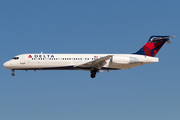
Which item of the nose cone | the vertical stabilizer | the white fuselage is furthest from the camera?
the vertical stabilizer

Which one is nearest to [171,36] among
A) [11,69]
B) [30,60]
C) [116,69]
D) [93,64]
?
[116,69]

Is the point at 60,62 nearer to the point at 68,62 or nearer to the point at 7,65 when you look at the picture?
the point at 68,62

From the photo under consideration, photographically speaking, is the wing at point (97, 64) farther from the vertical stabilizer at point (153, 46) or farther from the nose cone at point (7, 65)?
the nose cone at point (7, 65)

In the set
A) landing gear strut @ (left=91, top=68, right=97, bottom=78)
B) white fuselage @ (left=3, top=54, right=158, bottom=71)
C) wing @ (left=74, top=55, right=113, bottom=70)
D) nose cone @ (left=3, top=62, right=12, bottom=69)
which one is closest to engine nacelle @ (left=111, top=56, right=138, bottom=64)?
white fuselage @ (left=3, top=54, right=158, bottom=71)

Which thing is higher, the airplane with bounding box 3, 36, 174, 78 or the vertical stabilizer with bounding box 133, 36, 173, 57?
the vertical stabilizer with bounding box 133, 36, 173, 57

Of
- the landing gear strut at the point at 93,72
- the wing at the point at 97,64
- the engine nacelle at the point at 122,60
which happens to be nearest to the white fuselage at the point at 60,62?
the engine nacelle at the point at 122,60

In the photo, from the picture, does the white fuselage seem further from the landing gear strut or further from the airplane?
the landing gear strut

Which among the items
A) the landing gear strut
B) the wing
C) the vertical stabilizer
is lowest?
the landing gear strut

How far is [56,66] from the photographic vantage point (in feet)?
137

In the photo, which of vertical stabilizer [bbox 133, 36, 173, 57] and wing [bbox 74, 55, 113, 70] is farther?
vertical stabilizer [bbox 133, 36, 173, 57]

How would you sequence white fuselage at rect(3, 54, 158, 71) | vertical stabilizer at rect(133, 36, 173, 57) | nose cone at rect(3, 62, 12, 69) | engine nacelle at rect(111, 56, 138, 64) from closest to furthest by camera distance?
engine nacelle at rect(111, 56, 138, 64)
white fuselage at rect(3, 54, 158, 71)
nose cone at rect(3, 62, 12, 69)
vertical stabilizer at rect(133, 36, 173, 57)

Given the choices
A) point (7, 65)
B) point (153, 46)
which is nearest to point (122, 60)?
point (153, 46)

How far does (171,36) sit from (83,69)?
13.7 metres

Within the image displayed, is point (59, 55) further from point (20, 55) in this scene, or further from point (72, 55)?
point (20, 55)
